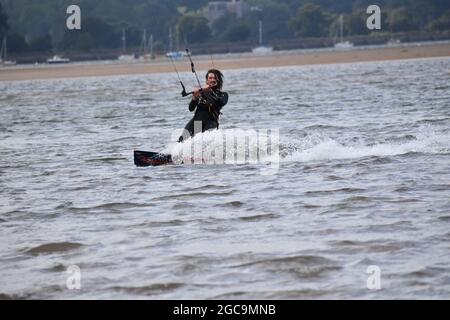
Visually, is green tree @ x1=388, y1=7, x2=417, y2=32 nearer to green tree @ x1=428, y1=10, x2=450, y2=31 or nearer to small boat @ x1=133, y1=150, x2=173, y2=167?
green tree @ x1=428, y1=10, x2=450, y2=31

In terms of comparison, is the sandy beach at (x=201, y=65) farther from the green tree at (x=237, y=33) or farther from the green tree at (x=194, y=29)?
the green tree at (x=237, y=33)

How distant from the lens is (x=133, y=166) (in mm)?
18469

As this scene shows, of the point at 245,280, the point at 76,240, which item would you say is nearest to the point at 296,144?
the point at 76,240

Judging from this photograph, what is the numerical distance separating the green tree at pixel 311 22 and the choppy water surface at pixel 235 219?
548ft

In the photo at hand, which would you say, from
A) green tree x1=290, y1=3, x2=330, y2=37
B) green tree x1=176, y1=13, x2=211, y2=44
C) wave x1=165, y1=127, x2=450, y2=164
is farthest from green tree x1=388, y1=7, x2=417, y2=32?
wave x1=165, y1=127, x2=450, y2=164

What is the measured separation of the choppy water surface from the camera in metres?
9.74

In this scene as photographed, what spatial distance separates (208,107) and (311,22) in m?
175

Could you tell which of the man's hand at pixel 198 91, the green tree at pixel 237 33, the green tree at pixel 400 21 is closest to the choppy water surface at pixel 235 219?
the man's hand at pixel 198 91

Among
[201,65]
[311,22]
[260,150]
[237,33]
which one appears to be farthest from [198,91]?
[311,22]

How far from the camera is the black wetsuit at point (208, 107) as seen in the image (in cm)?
1808

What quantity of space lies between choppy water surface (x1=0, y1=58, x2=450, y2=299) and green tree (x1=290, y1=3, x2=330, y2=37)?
548 feet

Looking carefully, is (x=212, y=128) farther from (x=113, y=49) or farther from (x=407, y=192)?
(x=113, y=49)

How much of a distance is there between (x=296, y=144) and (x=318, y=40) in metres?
155
